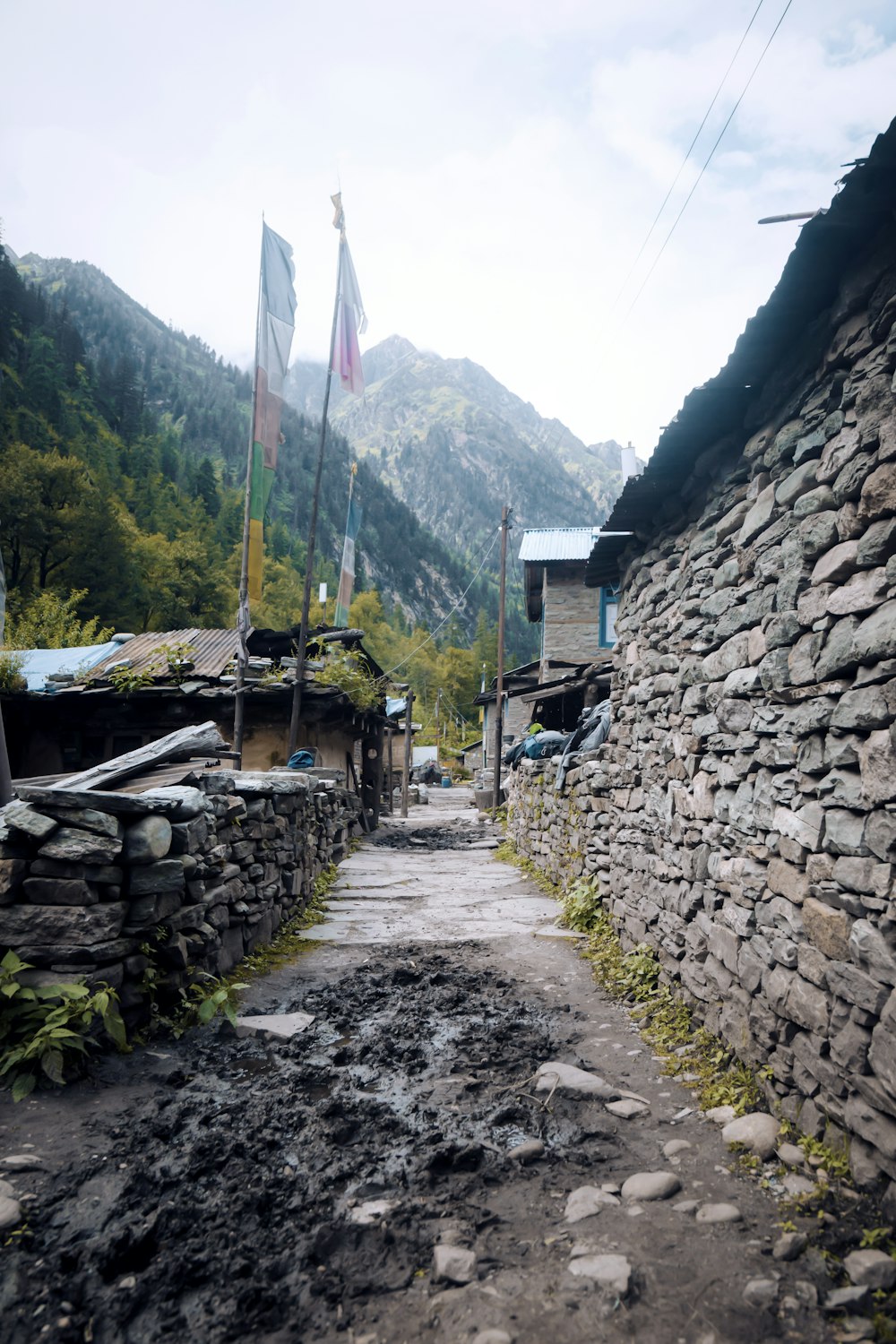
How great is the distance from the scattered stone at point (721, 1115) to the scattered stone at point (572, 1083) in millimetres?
406

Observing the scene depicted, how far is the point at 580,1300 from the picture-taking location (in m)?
1.98

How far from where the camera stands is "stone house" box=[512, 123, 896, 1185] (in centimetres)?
247

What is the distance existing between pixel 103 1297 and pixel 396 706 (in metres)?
25.9

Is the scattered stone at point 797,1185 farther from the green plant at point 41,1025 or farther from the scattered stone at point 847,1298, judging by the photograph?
the green plant at point 41,1025

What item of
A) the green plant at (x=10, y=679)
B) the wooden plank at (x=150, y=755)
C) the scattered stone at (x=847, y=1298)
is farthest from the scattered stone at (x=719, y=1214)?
the green plant at (x=10, y=679)

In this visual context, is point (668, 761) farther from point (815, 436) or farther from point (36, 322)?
point (36, 322)

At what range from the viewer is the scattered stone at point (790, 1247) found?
2129 mm

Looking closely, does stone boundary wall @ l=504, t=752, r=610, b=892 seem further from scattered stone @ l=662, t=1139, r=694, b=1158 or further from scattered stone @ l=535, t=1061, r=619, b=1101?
scattered stone @ l=662, t=1139, r=694, b=1158

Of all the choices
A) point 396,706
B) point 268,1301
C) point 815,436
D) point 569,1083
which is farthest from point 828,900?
point 396,706

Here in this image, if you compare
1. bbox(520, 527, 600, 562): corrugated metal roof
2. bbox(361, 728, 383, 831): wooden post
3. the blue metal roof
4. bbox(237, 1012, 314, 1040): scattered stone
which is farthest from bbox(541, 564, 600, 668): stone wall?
bbox(237, 1012, 314, 1040): scattered stone

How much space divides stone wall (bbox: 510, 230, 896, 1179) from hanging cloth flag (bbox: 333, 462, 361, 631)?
1241 cm

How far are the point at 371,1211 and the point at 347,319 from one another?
47.6ft

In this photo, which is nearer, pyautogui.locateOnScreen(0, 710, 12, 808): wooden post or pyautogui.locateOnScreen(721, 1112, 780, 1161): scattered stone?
pyautogui.locateOnScreen(721, 1112, 780, 1161): scattered stone

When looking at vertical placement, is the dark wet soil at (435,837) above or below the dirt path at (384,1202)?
below
